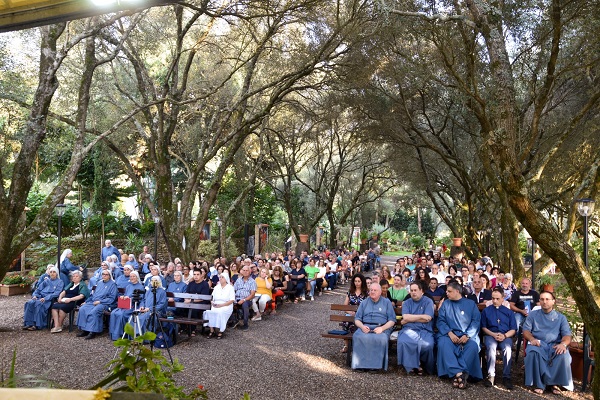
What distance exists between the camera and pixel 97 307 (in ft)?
33.7

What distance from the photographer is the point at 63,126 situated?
1983cm

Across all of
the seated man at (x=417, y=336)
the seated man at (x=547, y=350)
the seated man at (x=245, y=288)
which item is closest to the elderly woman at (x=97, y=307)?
the seated man at (x=245, y=288)

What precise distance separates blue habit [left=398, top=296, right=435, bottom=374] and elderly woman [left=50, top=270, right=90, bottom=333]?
6.53 m

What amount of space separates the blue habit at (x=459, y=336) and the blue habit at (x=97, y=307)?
6.26 m

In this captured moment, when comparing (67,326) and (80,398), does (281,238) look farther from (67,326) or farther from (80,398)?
(80,398)

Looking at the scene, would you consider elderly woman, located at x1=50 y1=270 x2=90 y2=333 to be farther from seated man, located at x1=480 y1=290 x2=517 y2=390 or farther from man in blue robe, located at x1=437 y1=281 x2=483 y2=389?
seated man, located at x1=480 y1=290 x2=517 y2=390

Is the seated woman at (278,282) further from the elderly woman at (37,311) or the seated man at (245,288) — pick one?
the elderly woman at (37,311)

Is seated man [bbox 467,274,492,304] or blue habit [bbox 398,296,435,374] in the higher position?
seated man [bbox 467,274,492,304]

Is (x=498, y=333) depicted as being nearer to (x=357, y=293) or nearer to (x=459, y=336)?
(x=459, y=336)

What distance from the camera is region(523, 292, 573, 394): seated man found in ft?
23.0

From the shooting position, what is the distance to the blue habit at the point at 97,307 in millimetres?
10172

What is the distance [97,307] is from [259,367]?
4011 mm

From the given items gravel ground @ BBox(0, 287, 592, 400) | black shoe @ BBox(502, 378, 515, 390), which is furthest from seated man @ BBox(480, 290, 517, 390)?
gravel ground @ BBox(0, 287, 592, 400)

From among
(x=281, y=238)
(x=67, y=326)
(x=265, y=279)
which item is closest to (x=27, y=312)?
(x=67, y=326)
